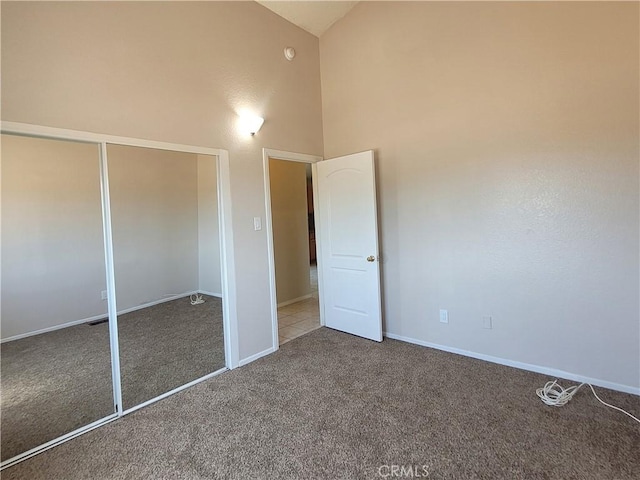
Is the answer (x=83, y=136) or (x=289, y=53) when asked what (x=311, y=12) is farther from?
Result: (x=83, y=136)

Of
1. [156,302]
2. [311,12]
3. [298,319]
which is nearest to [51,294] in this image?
[156,302]

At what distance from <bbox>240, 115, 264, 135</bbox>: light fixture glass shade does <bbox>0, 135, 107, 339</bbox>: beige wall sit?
126 centimetres

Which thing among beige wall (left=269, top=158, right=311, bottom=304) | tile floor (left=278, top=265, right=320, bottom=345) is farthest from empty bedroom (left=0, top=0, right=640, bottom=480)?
beige wall (left=269, top=158, right=311, bottom=304)

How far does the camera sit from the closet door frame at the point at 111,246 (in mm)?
1936

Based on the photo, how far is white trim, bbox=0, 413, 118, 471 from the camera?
184cm

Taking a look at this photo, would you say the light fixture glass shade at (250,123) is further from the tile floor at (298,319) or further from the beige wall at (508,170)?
the tile floor at (298,319)

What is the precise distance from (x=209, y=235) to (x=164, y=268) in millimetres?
468

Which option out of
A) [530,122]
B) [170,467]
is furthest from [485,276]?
[170,467]

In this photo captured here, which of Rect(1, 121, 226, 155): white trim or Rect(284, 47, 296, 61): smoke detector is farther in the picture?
Rect(284, 47, 296, 61): smoke detector

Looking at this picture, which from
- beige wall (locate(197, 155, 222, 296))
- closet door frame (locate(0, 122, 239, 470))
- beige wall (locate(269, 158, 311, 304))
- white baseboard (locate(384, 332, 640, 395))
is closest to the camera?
closet door frame (locate(0, 122, 239, 470))

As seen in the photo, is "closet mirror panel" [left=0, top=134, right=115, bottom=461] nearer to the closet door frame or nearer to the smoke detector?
the closet door frame

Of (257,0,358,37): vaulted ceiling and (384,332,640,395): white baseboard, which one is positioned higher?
(257,0,358,37): vaulted ceiling

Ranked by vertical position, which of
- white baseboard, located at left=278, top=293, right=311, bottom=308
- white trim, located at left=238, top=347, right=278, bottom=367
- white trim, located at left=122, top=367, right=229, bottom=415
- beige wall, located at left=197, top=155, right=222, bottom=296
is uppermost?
beige wall, located at left=197, top=155, right=222, bottom=296

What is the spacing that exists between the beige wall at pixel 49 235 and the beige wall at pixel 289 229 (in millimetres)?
2740
